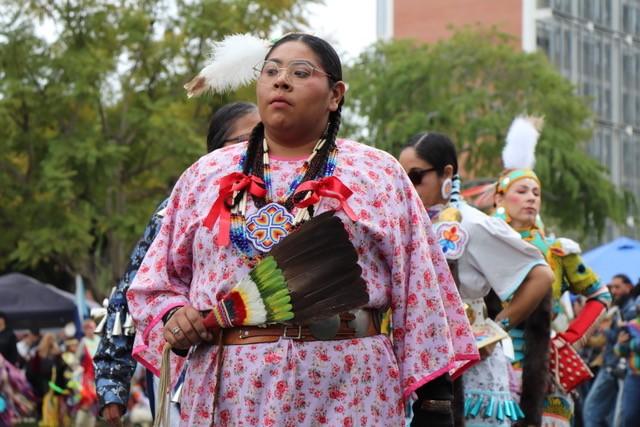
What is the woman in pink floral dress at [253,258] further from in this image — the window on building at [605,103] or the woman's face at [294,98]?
the window on building at [605,103]

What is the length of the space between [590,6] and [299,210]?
77.8 metres

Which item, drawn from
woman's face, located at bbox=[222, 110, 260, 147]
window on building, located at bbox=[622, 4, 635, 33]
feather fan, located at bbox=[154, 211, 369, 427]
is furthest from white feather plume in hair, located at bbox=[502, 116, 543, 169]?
window on building, located at bbox=[622, 4, 635, 33]

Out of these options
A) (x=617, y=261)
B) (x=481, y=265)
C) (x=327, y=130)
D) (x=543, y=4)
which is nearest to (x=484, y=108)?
(x=617, y=261)

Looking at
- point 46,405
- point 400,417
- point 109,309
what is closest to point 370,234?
point 400,417

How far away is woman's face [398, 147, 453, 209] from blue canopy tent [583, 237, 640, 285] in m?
16.4

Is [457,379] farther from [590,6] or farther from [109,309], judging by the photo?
[590,6]

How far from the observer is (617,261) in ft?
78.2

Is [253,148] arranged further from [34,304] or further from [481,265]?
[34,304]

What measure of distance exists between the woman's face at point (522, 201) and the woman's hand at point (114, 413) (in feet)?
11.5

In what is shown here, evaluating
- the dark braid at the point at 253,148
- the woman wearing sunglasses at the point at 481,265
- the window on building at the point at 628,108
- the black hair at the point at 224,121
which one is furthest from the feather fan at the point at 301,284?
the window on building at the point at 628,108

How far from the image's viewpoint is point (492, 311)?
7543 millimetres

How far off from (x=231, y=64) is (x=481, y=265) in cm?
Result: 235

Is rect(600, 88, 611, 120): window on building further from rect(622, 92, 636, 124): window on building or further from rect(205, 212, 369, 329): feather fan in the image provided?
rect(205, 212, 369, 329): feather fan

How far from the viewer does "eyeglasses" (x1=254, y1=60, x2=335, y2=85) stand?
4.62m
